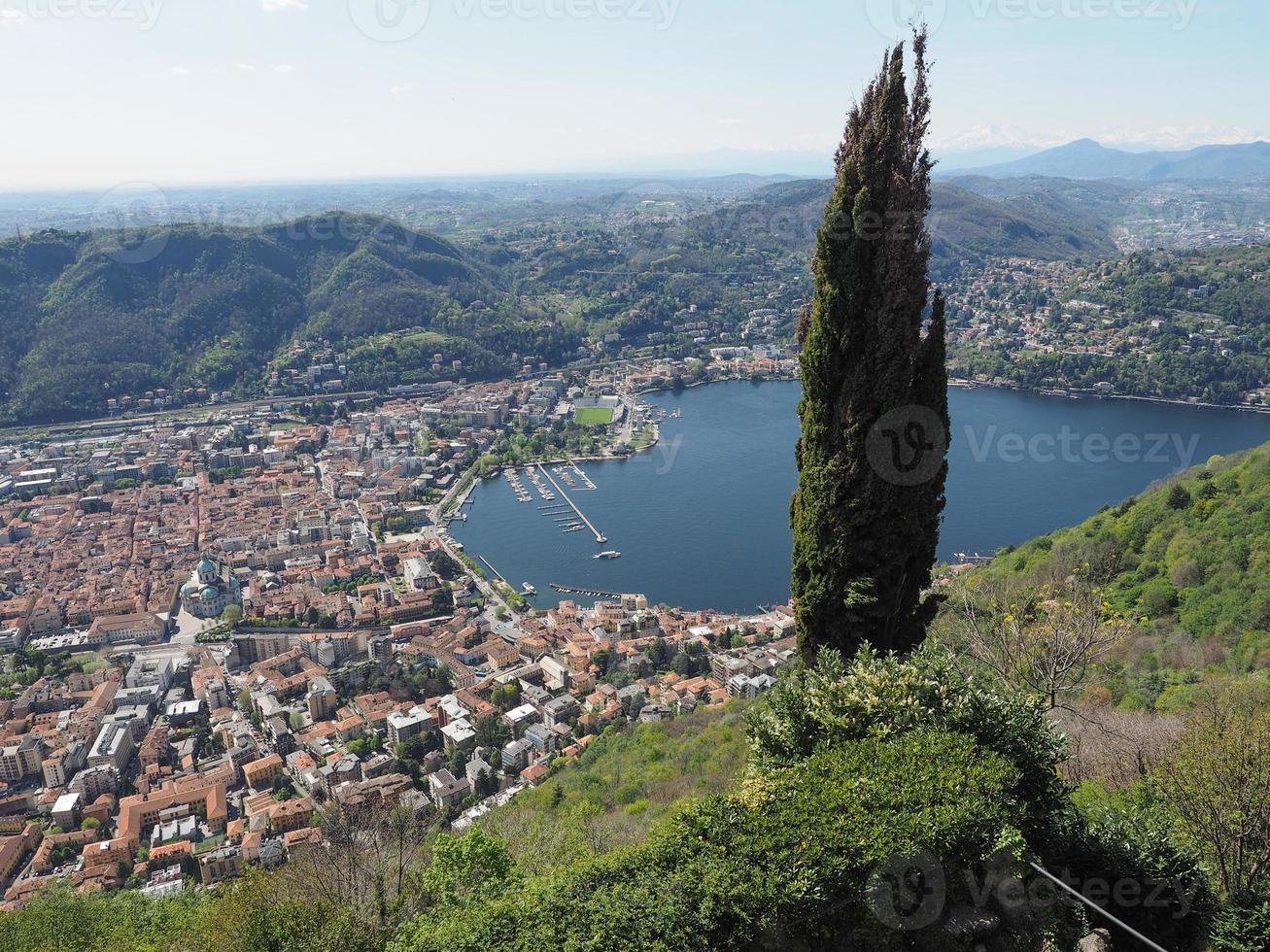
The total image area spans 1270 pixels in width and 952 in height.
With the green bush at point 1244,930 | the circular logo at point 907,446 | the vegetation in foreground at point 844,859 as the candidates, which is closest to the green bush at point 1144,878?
the vegetation in foreground at point 844,859

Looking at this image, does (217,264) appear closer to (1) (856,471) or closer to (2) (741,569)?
(2) (741,569)

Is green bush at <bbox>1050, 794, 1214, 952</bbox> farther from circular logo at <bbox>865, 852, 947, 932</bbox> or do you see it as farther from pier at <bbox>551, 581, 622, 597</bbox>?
pier at <bbox>551, 581, 622, 597</bbox>

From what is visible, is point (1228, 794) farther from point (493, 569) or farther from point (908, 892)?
point (493, 569)

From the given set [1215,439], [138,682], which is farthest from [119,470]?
[1215,439]

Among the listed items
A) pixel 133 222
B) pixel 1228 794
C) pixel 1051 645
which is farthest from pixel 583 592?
pixel 133 222

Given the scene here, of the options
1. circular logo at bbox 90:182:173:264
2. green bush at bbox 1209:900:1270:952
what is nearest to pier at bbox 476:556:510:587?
green bush at bbox 1209:900:1270:952

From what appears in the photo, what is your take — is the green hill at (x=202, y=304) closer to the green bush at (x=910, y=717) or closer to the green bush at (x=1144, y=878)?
the green bush at (x=910, y=717)
